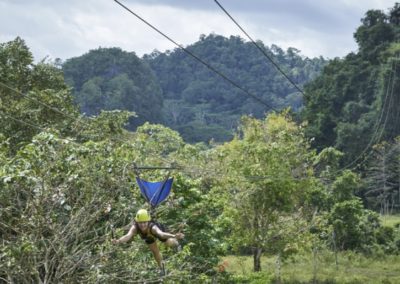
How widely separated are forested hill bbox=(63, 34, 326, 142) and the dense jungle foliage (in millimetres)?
41779

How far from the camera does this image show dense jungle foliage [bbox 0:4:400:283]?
9.92m

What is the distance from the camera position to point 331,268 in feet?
101

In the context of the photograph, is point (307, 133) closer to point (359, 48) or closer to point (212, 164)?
point (359, 48)

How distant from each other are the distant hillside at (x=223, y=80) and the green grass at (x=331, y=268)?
70103 mm

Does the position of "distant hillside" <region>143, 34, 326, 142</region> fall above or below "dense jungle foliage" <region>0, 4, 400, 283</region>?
above

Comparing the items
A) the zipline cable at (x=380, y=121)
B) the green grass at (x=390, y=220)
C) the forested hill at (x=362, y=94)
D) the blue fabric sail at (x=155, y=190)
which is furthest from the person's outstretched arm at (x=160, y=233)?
the forested hill at (x=362, y=94)

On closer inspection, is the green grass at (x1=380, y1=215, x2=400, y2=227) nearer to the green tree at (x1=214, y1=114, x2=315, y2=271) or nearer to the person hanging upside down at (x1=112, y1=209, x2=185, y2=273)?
the green tree at (x1=214, y1=114, x2=315, y2=271)

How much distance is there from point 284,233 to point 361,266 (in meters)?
7.72

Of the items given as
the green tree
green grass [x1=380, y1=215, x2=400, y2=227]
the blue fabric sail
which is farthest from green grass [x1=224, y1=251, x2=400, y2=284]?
the blue fabric sail

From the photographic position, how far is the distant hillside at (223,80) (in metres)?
112

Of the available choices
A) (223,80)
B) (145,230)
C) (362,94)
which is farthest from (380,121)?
(223,80)

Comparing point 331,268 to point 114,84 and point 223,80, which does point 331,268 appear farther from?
point 223,80

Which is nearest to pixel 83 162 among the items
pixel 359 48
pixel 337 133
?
pixel 337 133

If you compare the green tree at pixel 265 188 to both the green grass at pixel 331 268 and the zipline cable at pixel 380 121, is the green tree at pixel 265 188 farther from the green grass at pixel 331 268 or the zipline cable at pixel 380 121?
the zipline cable at pixel 380 121
